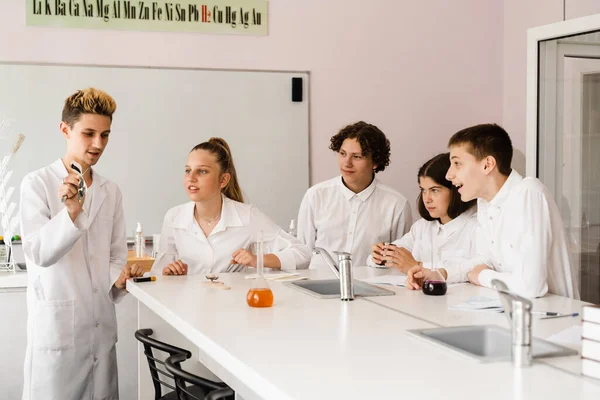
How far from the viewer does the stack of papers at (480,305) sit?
2.26 meters

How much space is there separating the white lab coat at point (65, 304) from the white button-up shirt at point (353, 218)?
1334 millimetres

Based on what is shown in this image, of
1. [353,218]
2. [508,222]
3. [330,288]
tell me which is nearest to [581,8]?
[353,218]

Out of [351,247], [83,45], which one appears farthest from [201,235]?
[83,45]

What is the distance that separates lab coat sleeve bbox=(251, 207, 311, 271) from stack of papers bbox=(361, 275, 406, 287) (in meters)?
0.40

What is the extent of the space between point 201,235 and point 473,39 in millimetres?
2896

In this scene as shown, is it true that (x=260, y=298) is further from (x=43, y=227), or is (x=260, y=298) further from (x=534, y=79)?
(x=534, y=79)

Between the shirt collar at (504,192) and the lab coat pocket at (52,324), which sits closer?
the shirt collar at (504,192)

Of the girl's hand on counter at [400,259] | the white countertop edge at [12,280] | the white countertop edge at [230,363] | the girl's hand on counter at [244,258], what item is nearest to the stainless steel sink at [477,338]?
the white countertop edge at [230,363]

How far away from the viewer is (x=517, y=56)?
5.22 meters

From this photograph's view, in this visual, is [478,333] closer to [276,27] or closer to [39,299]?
[39,299]

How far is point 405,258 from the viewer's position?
3.10m

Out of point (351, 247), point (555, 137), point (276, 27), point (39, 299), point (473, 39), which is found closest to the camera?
point (39, 299)

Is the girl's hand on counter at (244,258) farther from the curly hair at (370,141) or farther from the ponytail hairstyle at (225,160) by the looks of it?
the curly hair at (370,141)

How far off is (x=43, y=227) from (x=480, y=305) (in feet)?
5.14
